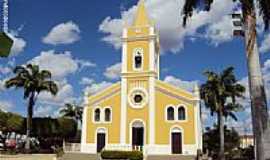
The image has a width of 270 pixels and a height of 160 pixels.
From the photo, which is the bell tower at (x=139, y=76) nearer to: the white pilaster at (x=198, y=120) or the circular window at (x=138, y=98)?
the circular window at (x=138, y=98)

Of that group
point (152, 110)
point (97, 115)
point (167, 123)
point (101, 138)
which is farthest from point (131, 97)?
point (101, 138)

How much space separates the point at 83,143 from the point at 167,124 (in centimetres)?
1038

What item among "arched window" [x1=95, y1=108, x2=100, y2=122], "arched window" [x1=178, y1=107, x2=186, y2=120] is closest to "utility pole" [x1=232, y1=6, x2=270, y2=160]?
"arched window" [x1=178, y1=107, x2=186, y2=120]

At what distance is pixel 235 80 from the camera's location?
42406 mm

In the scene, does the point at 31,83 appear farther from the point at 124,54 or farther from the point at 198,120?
the point at 198,120

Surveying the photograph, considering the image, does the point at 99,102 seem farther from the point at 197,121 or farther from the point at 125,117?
the point at 197,121

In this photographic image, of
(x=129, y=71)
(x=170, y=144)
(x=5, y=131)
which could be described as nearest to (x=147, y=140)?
(x=170, y=144)

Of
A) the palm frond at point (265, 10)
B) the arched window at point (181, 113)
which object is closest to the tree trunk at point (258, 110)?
the palm frond at point (265, 10)

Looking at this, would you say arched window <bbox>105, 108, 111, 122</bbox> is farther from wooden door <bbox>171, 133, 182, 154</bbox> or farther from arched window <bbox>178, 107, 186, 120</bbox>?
arched window <bbox>178, 107, 186, 120</bbox>

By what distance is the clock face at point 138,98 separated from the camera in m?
43.3

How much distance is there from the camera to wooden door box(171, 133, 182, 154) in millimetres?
40812

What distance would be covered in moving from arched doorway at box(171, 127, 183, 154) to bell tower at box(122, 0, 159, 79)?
6.99 metres

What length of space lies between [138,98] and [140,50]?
5882mm

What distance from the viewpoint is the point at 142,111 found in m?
43.1
